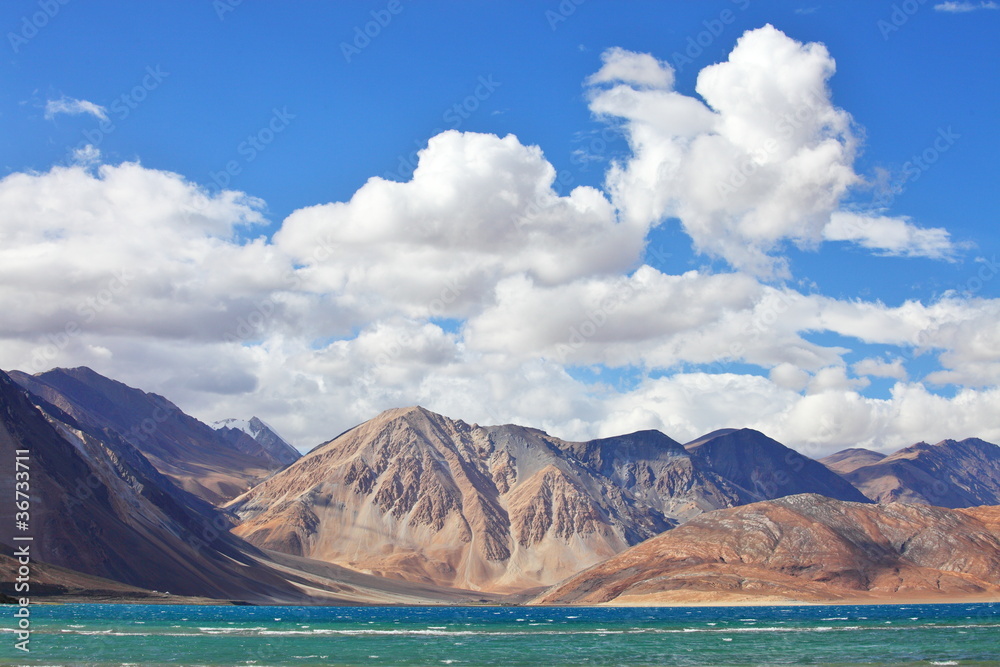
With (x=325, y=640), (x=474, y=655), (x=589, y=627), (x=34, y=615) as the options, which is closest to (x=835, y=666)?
(x=474, y=655)

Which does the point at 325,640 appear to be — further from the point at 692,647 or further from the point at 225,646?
the point at 692,647

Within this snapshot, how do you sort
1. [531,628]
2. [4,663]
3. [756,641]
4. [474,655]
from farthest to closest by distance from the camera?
[531,628] → [756,641] → [474,655] → [4,663]

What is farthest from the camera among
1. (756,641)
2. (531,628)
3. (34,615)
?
(34,615)

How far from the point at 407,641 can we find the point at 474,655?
2460 cm

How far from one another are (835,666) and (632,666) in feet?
55.6

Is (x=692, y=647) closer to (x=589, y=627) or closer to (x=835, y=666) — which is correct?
(x=835, y=666)

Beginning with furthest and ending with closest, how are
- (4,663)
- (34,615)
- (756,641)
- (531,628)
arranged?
(34,615)
(531,628)
(756,641)
(4,663)

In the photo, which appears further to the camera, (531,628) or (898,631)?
(531,628)

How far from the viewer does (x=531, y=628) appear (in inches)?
5778

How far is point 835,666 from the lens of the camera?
80.2m

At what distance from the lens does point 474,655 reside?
3671 inches

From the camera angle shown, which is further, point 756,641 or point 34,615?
point 34,615

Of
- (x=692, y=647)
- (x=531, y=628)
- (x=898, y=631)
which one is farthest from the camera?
(x=531, y=628)

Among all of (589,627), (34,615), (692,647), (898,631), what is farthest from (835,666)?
(34,615)
